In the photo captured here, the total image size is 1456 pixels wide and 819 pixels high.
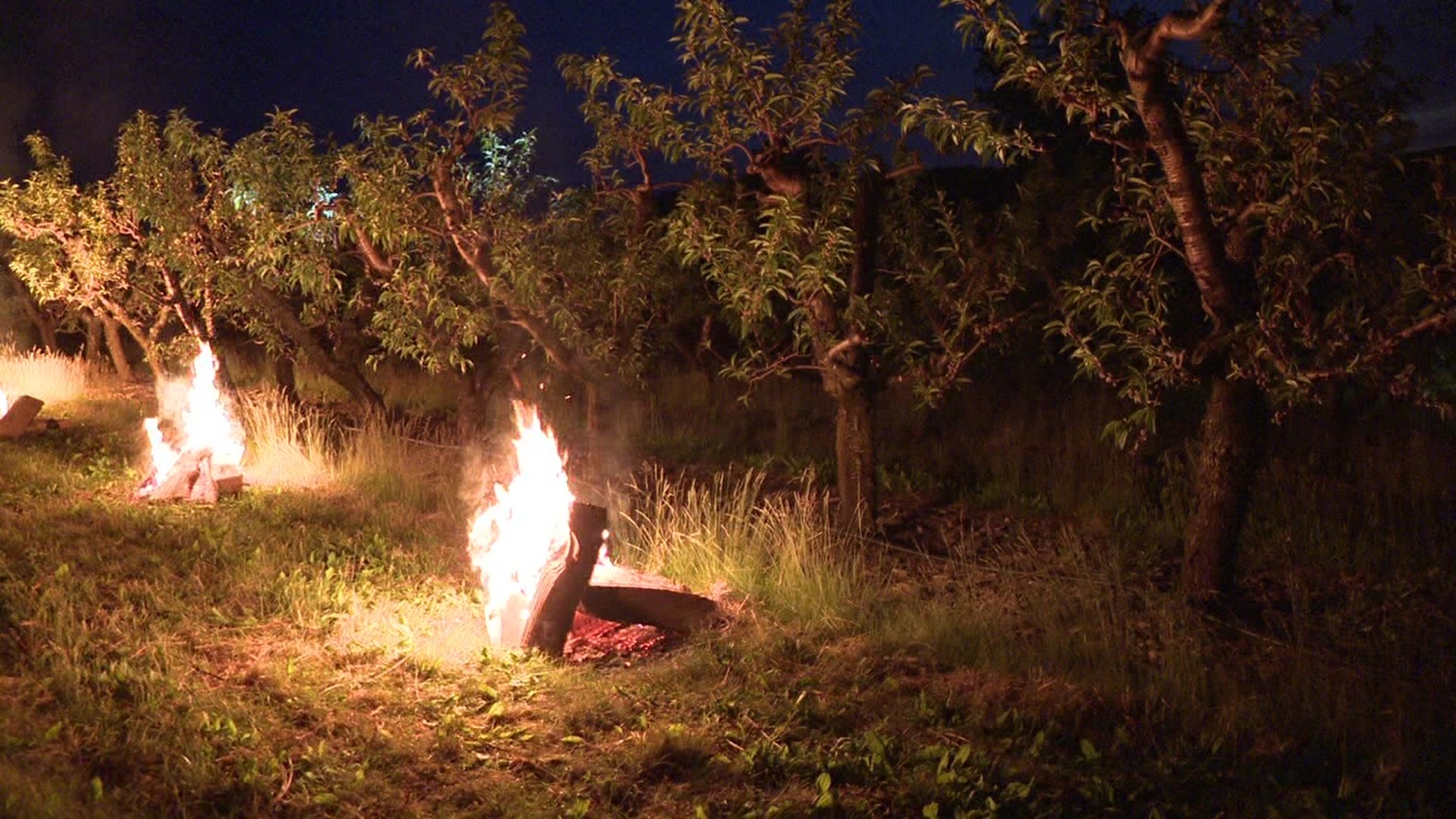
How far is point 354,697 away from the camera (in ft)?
15.8

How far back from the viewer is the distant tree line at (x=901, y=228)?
18.9 feet

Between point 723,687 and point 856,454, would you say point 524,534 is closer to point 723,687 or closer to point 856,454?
point 723,687

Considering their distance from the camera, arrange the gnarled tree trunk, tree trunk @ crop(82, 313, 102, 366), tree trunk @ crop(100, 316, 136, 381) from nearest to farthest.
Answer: the gnarled tree trunk → tree trunk @ crop(100, 316, 136, 381) → tree trunk @ crop(82, 313, 102, 366)

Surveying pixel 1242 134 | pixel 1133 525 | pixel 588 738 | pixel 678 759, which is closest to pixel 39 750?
pixel 588 738

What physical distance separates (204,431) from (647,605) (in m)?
5.09

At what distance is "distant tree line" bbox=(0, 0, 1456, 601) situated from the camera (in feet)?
18.9

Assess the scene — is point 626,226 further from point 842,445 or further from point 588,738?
point 588,738

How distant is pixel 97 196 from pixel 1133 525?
37.3 feet

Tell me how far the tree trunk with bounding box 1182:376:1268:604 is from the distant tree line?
17mm

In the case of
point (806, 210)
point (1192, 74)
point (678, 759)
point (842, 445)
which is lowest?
point (678, 759)

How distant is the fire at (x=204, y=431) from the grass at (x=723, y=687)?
1.10m

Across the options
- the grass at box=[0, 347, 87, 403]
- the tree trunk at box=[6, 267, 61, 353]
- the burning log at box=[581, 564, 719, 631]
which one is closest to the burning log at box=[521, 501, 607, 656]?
the burning log at box=[581, 564, 719, 631]

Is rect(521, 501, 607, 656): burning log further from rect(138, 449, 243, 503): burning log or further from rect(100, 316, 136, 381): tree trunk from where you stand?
rect(100, 316, 136, 381): tree trunk

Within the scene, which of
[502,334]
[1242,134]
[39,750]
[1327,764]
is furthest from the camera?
[502,334]
